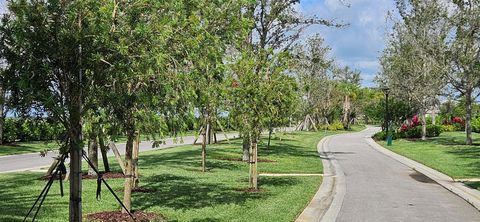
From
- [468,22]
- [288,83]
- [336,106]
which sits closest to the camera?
[288,83]

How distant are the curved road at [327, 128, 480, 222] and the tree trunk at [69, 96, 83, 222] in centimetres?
643

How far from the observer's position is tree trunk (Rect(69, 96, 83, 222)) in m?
4.90

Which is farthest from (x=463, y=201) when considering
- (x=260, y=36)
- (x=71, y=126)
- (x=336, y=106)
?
(x=336, y=106)

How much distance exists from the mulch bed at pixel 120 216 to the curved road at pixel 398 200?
3736 mm

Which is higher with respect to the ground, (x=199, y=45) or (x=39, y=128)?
(x=199, y=45)

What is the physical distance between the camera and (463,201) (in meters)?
13.1

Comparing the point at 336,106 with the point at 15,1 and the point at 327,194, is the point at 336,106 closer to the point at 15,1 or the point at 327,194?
the point at 327,194

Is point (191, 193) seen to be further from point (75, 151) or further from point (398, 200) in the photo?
point (75, 151)

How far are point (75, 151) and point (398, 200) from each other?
395 inches

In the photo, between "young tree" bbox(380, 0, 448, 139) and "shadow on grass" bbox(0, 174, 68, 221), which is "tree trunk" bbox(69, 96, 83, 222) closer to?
"shadow on grass" bbox(0, 174, 68, 221)

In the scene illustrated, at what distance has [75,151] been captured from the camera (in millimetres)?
5035

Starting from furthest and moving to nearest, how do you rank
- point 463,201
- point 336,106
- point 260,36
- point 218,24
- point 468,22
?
point 336,106 < point 468,22 < point 260,36 < point 463,201 < point 218,24

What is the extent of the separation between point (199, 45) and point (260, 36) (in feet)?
64.8

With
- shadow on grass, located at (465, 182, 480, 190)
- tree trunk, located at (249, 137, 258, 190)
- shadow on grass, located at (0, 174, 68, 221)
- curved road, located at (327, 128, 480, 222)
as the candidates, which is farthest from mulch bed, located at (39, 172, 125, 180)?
shadow on grass, located at (465, 182, 480, 190)
